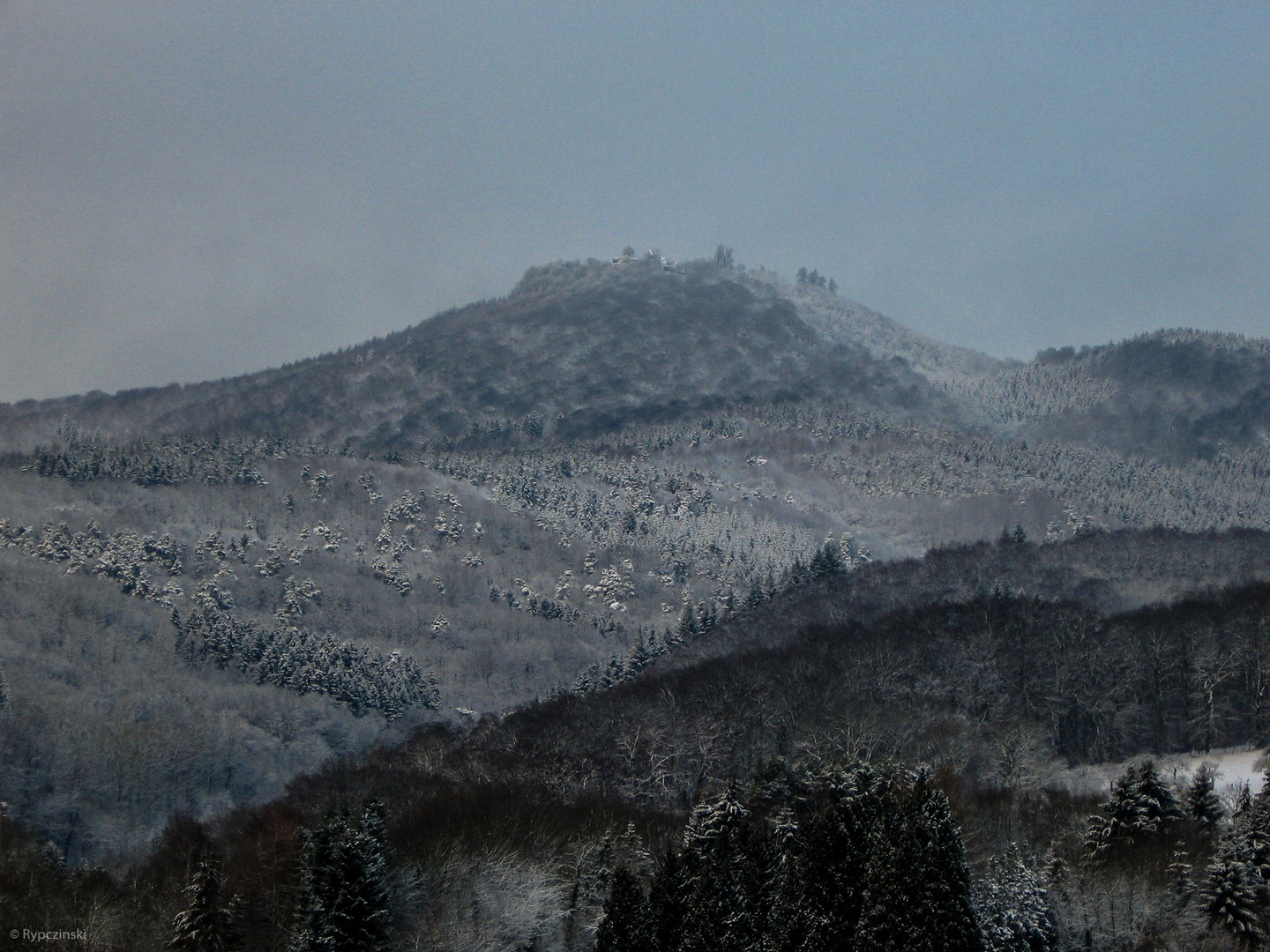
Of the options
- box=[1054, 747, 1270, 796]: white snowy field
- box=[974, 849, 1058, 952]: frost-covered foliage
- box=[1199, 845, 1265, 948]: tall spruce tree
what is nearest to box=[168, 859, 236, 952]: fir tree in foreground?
box=[974, 849, 1058, 952]: frost-covered foliage

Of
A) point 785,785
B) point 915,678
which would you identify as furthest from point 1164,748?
point 785,785

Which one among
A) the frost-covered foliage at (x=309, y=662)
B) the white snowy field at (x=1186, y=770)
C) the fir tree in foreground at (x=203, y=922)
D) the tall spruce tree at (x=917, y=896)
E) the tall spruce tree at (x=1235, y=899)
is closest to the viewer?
the tall spruce tree at (x=917, y=896)

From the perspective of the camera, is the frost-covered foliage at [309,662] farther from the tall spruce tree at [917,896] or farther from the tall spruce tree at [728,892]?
the tall spruce tree at [917,896]

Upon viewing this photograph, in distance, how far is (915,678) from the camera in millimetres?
102562

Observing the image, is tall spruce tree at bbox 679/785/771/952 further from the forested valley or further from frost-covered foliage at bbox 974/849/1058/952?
frost-covered foliage at bbox 974/849/1058/952

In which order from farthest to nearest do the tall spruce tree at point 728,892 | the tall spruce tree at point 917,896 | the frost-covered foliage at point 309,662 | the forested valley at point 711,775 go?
the frost-covered foliage at point 309,662 < the forested valley at point 711,775 < the tall spruce tree at point 728,892 < the tall spruce tree at point 917,896

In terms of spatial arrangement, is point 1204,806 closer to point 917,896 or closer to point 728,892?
point 917,896

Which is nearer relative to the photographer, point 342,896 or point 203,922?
point 342,896

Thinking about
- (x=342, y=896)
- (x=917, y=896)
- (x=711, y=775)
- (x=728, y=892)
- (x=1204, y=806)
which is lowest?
(x=711, y=775)

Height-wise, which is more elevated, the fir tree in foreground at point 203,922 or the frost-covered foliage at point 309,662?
the frost-covered foliage at point 309,662

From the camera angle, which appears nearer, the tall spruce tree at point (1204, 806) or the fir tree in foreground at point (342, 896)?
the fir tree in foreground at point (342, 896)

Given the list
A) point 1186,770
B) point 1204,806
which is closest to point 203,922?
point 1204,806

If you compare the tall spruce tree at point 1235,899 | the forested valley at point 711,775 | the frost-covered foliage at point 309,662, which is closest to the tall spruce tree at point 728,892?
the forested valley at point 711,775

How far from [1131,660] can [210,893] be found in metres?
70.1
